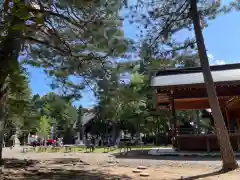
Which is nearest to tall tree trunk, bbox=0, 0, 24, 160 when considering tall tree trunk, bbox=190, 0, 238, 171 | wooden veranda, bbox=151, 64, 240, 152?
tall tree trunk, bbox=190, 0, 238, 171

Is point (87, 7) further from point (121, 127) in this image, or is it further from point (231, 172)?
point (121, 127)

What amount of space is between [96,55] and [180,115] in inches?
895

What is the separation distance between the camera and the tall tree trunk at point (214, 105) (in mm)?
6629

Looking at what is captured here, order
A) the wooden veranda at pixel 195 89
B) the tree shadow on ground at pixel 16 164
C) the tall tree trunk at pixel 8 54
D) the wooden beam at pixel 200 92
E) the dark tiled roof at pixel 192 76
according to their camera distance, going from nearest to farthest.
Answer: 1. the tall tree trunk at pixel 8 54
2. the tree shadow on ground at pixel 16 164
3. the wooden veranda at pixel 195 89
4. the dark tiled roof at pixel 192 76
5. the wooden beam at pixel 200 92

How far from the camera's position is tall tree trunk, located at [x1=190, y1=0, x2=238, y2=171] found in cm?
663

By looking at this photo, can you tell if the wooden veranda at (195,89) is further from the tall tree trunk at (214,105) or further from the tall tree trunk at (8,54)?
the tall tree trunk at (8,54)

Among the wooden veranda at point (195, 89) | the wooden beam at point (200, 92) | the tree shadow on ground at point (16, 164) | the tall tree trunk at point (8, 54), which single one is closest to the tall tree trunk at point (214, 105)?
the wooden veranda at point (195, 89)

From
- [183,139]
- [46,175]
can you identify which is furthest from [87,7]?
[183,139]

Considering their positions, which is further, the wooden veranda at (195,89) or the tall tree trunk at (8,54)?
the wooden veranda at (195,89)

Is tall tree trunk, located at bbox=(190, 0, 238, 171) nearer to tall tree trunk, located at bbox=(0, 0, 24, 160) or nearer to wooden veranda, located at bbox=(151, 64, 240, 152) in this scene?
wooden veranda, located at bbox=(151, 64, 240, 152)

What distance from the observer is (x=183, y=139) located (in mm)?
11961

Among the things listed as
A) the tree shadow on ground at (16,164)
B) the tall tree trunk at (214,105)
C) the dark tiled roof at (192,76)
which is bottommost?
the tree shadow on ground at (16,164)

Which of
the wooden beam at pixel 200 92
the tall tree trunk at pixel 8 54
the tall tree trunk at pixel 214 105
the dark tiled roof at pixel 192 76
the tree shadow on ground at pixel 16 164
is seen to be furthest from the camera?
the wooden beam at pixel 200 92

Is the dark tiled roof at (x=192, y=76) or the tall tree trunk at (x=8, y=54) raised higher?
the dark tiled roof at (x=192, y=76)
